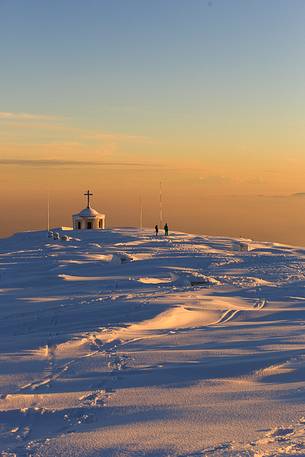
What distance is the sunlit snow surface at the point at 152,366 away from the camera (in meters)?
6.68

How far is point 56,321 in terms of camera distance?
14.5 m

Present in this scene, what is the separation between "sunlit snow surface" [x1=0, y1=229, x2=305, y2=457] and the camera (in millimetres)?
6676

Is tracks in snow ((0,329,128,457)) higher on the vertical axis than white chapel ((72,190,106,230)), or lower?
lower

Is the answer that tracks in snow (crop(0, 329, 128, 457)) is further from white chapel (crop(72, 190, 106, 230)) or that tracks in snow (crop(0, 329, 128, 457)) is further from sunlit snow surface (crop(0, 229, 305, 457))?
white chapel (crop(72, 190, 106, 230))

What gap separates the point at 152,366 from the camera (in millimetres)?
9820

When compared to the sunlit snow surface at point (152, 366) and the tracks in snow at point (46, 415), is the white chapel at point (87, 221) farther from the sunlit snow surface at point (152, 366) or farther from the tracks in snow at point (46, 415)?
the tracks in snow at point (46, 415)

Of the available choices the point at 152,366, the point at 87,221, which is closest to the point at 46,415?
the point at 152,366

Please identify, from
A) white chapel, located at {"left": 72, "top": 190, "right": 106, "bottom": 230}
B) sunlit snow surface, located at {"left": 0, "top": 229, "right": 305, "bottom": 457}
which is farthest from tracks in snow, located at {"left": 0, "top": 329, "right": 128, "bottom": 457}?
white chapel, located at {"left": 72, "top": 190, "right": 106, "bottom": 230}

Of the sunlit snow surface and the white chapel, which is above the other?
the white chapel

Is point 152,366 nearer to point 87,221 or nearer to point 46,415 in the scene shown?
point 46,415

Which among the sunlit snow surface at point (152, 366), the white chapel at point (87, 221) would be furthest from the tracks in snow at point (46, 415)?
the white chapel at point (87, 221)

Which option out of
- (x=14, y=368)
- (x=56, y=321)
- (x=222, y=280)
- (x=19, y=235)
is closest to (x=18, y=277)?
(x=222, y=280)

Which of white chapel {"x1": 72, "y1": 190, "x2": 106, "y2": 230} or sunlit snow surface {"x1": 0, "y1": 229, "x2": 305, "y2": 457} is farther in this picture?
white chapel {"x1": 72, "y1": 190, "x2": 106, "y2": 230}

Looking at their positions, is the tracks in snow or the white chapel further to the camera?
the white chapel
